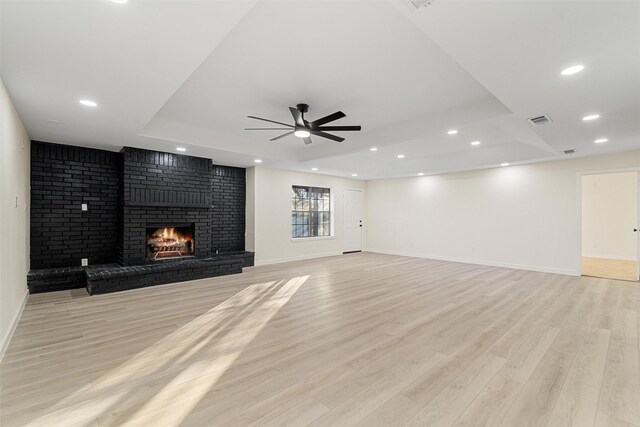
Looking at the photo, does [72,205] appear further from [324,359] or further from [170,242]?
[324,359]

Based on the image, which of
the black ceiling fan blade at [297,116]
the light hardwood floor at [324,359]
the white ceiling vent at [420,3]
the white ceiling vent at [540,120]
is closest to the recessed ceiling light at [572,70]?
the white ceiling vent at [540,120]

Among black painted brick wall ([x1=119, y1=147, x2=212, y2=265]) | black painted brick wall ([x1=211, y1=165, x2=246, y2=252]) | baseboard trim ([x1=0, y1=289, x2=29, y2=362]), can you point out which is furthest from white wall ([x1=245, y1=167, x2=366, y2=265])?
baseboard trim ([x1=0, y1=289, x2=29, y2=362])

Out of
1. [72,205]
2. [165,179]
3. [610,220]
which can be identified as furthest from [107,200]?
[610,220]

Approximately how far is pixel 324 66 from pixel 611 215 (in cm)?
959

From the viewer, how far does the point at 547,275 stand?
620cm

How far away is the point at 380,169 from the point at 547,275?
4.78m

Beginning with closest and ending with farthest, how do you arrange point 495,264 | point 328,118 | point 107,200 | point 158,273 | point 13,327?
point 13,327 → point 328,118 → point 158,273 → point 107,200 → point 495,264

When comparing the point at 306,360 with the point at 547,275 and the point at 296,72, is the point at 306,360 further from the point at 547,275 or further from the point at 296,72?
the point at 547,275

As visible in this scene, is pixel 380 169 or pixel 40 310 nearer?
pixel 40 310

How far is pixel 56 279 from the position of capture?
4.79m

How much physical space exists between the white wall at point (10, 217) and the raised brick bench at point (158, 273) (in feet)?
3.03

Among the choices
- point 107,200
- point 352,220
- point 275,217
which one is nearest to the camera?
point 107,200

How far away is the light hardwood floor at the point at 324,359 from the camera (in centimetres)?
190

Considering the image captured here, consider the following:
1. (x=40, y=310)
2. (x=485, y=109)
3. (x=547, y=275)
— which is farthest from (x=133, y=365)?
(x=547, y=275)
